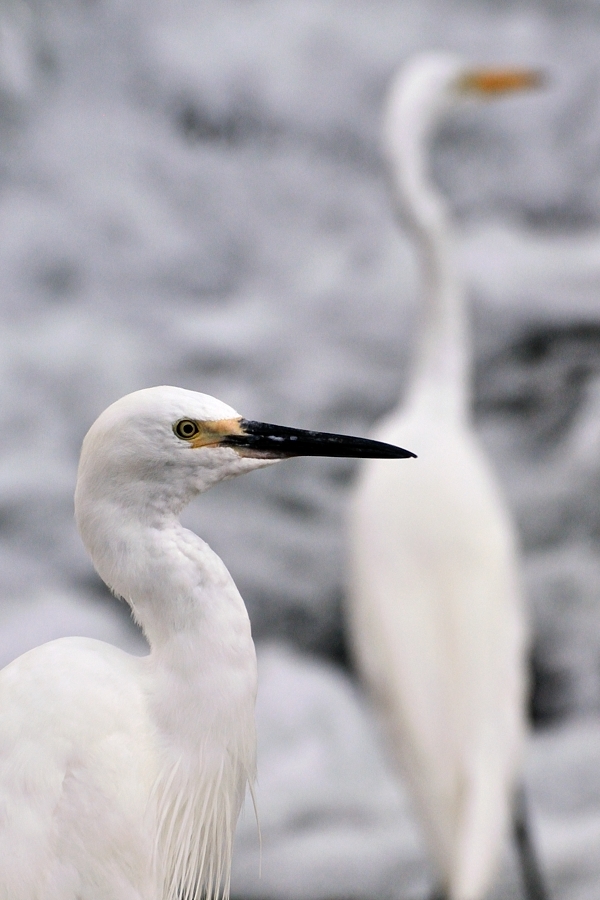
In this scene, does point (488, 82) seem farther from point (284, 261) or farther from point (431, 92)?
point (284, 261)

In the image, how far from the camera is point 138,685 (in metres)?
0.73

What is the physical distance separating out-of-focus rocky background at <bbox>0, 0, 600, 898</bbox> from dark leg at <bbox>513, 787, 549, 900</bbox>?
0.38 m

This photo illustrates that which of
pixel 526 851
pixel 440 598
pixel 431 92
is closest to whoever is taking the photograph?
pixel 440 598

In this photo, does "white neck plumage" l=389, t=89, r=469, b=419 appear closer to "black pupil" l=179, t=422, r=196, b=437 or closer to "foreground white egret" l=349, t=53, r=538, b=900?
"foreground white egret" l=349, t=53, r=538, b=900

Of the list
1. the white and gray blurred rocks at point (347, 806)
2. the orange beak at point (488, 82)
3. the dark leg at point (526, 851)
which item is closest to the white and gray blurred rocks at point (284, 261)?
the white and gray blurred rocks at point (347, 806)

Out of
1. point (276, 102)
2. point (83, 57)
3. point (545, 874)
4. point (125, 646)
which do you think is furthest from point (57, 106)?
point (545, 874)

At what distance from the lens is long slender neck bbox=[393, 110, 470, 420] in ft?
6.68

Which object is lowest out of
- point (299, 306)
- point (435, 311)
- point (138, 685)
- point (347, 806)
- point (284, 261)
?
point (138, 685)

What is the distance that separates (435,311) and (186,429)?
1.42 meters

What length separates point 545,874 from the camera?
231 centimetres

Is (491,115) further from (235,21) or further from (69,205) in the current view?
(69,205)

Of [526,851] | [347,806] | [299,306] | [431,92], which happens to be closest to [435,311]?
[431,92]

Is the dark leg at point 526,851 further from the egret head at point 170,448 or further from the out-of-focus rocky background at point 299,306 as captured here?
the egret head at point 170,448

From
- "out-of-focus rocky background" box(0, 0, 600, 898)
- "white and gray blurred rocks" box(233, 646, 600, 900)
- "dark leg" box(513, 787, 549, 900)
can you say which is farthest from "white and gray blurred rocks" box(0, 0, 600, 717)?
"dark leg" box(513, 787, 549, 900)
